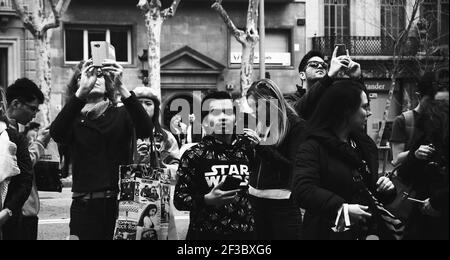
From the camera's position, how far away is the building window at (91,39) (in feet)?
90.2

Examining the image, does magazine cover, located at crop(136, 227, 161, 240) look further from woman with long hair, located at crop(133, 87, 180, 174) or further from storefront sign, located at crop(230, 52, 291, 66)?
storefront sign, located at crop(230, 52, 291, 66)

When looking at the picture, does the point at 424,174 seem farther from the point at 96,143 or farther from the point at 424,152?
the point at 96,143

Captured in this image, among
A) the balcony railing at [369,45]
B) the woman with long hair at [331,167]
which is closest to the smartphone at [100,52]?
the woman with long hair at [331,167]

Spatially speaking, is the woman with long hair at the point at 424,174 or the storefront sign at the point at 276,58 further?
the storefront sign at the point at 276,58

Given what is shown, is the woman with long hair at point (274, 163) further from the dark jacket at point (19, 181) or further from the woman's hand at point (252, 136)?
the dark jacket at point (19, 181)

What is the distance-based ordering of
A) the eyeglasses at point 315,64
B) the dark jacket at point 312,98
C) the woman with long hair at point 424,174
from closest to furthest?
the woman with long hair at point 424,174
the dark jacket at point 312,98
the eyeglasses at point 315,64

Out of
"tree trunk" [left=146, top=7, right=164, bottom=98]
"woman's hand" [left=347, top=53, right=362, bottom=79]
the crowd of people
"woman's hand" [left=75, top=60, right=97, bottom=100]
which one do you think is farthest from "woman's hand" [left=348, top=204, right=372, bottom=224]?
"tree trunk" [left=146, top=7, right=164, bottom=98]

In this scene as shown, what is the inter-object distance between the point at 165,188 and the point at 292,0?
25.1m

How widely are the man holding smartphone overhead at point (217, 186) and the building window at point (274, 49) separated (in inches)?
938

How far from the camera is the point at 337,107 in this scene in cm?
411

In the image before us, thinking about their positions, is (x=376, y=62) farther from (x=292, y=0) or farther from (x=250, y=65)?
(x=250, y=65)

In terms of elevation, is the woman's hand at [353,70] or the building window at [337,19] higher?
the building window at [337,19]
